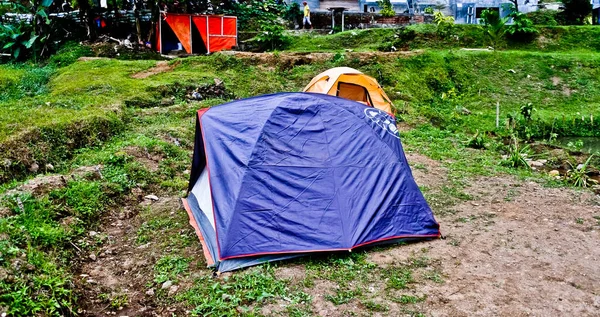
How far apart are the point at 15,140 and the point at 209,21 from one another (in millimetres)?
11725

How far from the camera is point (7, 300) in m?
3.87

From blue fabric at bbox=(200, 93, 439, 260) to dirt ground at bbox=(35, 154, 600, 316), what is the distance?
13.4 inches

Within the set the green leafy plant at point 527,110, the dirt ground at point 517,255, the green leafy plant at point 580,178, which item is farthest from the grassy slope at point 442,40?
the dirt ground at point 517,255

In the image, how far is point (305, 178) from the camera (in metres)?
5.31

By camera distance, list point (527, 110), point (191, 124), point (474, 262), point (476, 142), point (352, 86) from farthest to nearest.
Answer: point (352, 86), point (527, 110), point (476, 142), point (191, 124), point (474, 262)

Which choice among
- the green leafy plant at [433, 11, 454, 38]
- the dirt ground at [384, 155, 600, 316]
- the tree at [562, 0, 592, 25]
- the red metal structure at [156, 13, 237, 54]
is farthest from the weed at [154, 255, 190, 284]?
the tree at [562, 0, 592, 25]

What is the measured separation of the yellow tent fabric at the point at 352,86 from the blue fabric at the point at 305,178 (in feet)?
20.2

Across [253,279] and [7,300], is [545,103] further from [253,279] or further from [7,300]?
[7,300]

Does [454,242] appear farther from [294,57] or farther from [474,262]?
[294,57]

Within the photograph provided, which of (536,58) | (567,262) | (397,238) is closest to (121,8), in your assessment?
(536,58)

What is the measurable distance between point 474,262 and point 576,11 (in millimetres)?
21945

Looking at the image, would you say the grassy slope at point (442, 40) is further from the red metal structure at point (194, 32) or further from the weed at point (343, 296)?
→ the weed at point (343, 296)

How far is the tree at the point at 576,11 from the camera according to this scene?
72.1 feet

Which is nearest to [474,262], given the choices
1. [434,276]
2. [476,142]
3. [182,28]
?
[434,276]
